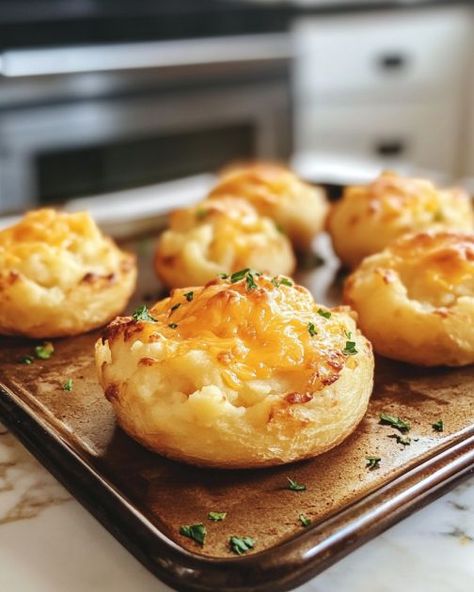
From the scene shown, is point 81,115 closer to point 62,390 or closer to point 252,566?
point 62,390

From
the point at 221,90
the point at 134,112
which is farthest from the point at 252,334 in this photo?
the point at 221,90

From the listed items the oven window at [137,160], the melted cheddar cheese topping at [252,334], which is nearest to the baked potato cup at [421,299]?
the melted cheddar cheese topping at [252,334]

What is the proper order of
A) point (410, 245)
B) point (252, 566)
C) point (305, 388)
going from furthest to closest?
point (410, 245), point (305, 388), point (252, 566)

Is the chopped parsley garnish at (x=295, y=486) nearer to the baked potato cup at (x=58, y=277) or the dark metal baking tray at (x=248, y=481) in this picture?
the dark metal baking tray at (x=248, y=481)

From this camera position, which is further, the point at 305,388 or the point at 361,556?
the point at 305,388

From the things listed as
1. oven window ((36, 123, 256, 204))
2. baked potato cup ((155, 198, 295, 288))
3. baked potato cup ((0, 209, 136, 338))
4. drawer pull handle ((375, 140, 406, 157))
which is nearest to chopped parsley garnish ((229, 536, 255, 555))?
baked potato cup ((0, 209, 136, 338))

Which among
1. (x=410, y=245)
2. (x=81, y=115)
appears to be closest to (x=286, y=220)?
(x=410, y=245)

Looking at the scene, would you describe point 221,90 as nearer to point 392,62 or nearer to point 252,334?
point 392,62
